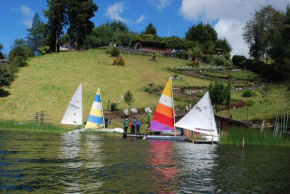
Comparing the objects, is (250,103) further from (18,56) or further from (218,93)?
(18,56)

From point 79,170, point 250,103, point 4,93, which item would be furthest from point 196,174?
point 4,93

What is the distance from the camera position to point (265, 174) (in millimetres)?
14781

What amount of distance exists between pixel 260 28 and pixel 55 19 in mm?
59539

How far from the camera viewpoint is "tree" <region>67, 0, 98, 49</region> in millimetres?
99625

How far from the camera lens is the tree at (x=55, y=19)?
97938 millimetres

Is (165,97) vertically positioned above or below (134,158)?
above

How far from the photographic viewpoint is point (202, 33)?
127 meters

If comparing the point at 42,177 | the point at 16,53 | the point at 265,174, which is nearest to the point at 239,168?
the point at 265,174

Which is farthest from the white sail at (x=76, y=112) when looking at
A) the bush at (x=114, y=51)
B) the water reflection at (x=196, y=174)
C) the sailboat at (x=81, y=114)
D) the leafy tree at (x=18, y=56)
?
the bush at (x=114, y=51)

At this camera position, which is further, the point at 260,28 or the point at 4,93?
the point at 260,28

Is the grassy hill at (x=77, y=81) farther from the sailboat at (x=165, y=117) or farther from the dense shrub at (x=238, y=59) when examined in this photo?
the sailboat at (x=165, y=117)

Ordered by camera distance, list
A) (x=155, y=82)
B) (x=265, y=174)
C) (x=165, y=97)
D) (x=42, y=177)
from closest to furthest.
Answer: (x=42, y=177), (x=265, y=174), (x=165, y=97), (x=155, y=82)

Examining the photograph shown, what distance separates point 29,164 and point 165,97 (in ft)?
66.7

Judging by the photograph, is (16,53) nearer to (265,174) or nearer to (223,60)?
(223,60)
